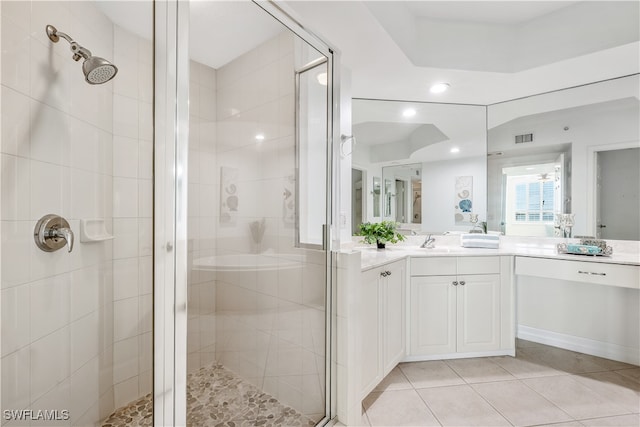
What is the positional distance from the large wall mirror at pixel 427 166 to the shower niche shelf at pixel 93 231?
2.20 meters

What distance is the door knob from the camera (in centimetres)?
83

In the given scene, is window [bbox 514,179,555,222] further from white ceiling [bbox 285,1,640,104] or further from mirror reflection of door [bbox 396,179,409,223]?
mirror reflection of door [bbox 396,179,409,223]

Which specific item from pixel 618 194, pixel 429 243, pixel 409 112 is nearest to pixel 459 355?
pixel 429 243

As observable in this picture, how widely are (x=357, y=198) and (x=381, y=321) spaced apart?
1.10 m

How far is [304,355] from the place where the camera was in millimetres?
1494

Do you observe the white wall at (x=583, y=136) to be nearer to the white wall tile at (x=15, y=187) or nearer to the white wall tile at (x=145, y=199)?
the white wall tile at (x=145, y=199)

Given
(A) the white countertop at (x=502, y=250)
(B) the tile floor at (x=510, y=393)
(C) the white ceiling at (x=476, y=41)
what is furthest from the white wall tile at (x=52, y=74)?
(B) the tile floor at (x=510, y=393)

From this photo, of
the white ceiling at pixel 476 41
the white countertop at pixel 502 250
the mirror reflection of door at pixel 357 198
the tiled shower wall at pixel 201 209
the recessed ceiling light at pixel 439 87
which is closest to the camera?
the tiled shower wall at pixel 201 209

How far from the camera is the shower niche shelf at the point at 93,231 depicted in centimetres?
89

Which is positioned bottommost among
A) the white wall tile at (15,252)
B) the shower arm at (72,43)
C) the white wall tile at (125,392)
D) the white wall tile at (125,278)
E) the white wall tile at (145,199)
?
the white wall tile at (125,392)

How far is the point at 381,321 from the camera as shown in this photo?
1.88 metres

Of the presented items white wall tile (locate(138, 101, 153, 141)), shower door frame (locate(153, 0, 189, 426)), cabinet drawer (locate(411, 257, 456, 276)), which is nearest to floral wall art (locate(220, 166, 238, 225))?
shower door frame (locate(153, 0, 189, 426))

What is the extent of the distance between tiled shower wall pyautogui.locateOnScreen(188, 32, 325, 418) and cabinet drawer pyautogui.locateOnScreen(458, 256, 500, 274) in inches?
49.6

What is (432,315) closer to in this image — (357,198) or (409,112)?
(357,198)
